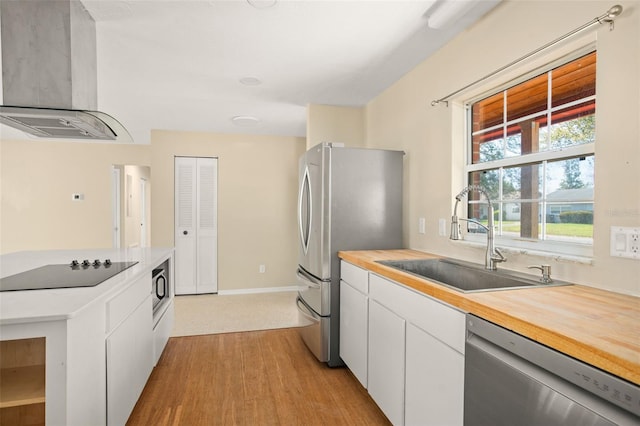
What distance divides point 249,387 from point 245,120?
125 inches

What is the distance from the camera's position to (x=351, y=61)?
2764mm

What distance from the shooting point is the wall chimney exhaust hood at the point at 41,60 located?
76.1 inches

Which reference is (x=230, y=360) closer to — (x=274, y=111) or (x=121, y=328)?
(x=121, y=328)

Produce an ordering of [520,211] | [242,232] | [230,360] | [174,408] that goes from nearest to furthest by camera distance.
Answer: [520,211]
[174,408]
[230,360]
[242,232]

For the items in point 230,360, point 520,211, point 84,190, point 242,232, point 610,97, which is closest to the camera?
point 610,97

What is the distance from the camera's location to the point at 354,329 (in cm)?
246

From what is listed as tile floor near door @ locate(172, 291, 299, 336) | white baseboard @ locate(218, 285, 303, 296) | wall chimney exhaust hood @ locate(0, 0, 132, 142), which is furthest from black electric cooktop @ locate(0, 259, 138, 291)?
white baseboard @ locate(218, 285, 303, 296)

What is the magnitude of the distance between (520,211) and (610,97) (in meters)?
0.75

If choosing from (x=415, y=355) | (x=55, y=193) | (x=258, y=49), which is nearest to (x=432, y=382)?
(x=415, y=355)

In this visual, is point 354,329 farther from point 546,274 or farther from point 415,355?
point 546,274

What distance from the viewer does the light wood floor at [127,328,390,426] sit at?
2.11 metres

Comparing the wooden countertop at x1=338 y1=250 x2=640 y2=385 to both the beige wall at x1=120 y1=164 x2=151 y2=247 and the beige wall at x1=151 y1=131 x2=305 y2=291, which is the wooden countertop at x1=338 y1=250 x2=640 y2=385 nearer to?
the beige wall at x1=151 y1=131 x2=305 y2=291

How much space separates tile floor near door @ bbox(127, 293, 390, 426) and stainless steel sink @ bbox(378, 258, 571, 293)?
905 millimetres

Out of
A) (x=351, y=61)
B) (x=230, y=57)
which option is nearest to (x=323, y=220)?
(x=351, y=61)
